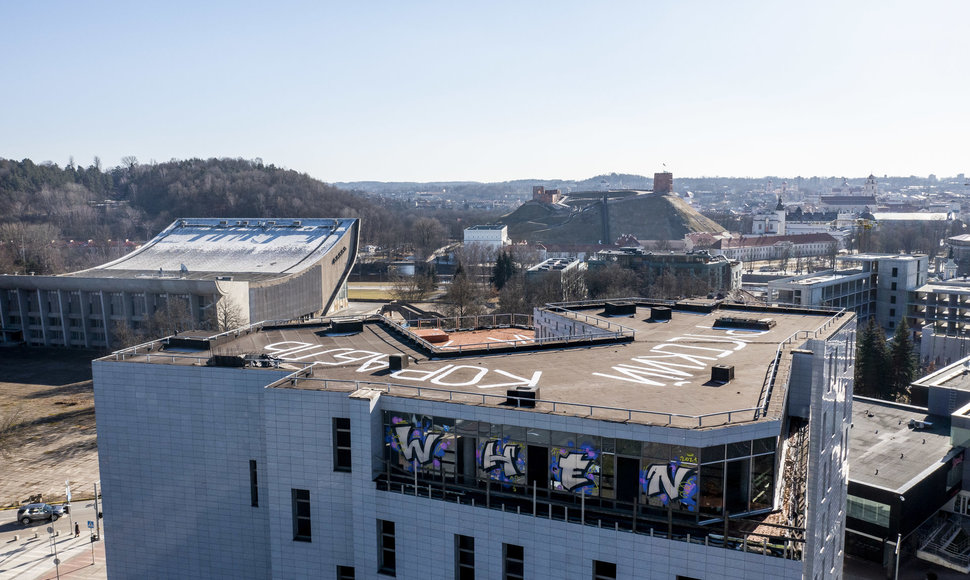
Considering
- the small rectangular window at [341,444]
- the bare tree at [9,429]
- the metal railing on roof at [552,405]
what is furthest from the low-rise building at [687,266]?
the small rectangular window at [341,444]

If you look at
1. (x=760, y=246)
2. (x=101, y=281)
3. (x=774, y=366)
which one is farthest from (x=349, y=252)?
(x=760, y=246)

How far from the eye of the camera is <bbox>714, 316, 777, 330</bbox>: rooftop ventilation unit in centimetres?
3089

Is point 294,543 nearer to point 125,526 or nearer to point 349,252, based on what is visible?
point 125,526

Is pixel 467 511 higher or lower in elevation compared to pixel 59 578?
higher

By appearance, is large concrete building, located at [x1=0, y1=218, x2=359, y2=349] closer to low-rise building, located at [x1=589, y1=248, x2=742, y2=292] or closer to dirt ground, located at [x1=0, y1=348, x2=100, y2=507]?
dirt ground, located at [x1=0, y1=348, x2=100, y2=507]

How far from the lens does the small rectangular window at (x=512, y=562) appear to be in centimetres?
1866

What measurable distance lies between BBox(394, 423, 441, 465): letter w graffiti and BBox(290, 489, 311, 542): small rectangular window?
11.1ft

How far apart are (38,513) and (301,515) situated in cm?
2445

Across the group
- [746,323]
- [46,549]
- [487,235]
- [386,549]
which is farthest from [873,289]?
[487,235]

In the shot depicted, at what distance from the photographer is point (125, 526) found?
2478 cm

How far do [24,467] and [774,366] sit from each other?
1781 inches

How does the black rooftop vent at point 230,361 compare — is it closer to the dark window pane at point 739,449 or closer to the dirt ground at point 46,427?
the dark window pane at point 739,449

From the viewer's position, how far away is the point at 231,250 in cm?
8956

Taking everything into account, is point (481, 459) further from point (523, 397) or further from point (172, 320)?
point (172, 320)
